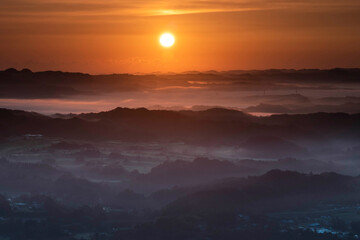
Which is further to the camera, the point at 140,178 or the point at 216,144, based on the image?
the point at 216,144

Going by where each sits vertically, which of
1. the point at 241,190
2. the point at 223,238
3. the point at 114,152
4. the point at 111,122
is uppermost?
the point at 111,122

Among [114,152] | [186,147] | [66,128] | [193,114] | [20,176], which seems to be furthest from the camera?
[193,114]

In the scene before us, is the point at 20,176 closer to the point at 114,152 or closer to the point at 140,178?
the point at 140,178

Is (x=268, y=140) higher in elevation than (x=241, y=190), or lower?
higher

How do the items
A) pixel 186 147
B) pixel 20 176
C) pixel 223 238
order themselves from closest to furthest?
pixel 223 238, pixel 20 176, pixel 186 147

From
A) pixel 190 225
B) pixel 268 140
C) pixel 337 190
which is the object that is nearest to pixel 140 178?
pixel 337 190

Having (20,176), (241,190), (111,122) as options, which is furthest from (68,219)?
(111,122)

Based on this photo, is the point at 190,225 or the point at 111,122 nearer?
the point at 190,225

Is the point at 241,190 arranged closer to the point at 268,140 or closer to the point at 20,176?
the point at 20,176

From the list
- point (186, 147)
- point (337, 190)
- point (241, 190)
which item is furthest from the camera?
point (186, 147)
